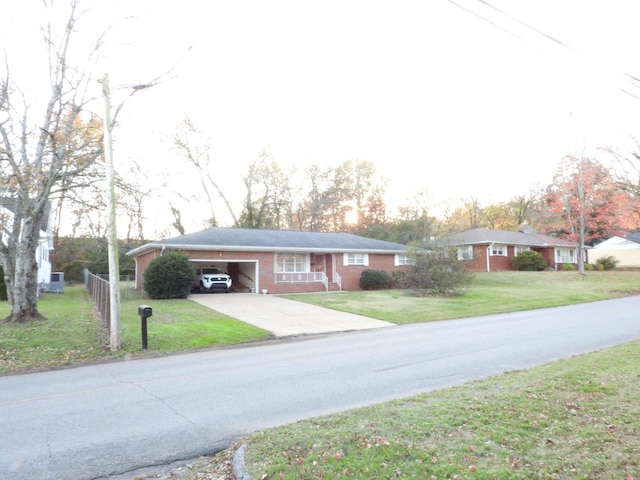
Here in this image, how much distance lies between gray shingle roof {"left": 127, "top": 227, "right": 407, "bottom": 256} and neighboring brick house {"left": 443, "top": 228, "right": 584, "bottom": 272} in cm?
1257

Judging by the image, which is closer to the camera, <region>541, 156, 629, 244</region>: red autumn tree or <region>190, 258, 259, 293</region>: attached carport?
<region>190, 258, 259, 293</region>: attached carport

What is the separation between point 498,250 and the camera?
141ft

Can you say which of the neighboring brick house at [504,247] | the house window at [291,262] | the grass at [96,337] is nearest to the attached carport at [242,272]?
the house window at [291,262]

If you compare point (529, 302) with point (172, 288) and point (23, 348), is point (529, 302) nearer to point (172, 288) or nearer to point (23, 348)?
point (172, 288)

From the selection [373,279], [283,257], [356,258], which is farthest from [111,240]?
[356,258]

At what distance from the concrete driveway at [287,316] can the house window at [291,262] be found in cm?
537

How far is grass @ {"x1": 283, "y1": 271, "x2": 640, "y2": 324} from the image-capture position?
60.8 feet

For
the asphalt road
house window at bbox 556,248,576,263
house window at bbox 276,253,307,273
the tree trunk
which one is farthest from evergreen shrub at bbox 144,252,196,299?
house window at bbox 556,248,576,263

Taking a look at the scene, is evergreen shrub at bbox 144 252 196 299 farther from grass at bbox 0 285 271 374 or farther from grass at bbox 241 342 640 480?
grass at bbox 241 342 640 480

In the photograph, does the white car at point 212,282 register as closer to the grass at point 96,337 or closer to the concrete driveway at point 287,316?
the concrete driveway at point 287,316

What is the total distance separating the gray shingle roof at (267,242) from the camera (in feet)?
82.8

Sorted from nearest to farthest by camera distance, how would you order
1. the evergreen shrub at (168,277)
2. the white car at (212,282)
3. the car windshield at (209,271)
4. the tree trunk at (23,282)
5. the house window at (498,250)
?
the tree trunk at (23,282)
the evergreen shrub at (168,277)
the white car at (212,282)
the car windshield at (209,271)
the house window at (498,250)

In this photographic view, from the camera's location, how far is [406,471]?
3.74m

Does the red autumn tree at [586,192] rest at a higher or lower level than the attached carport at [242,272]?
higher
